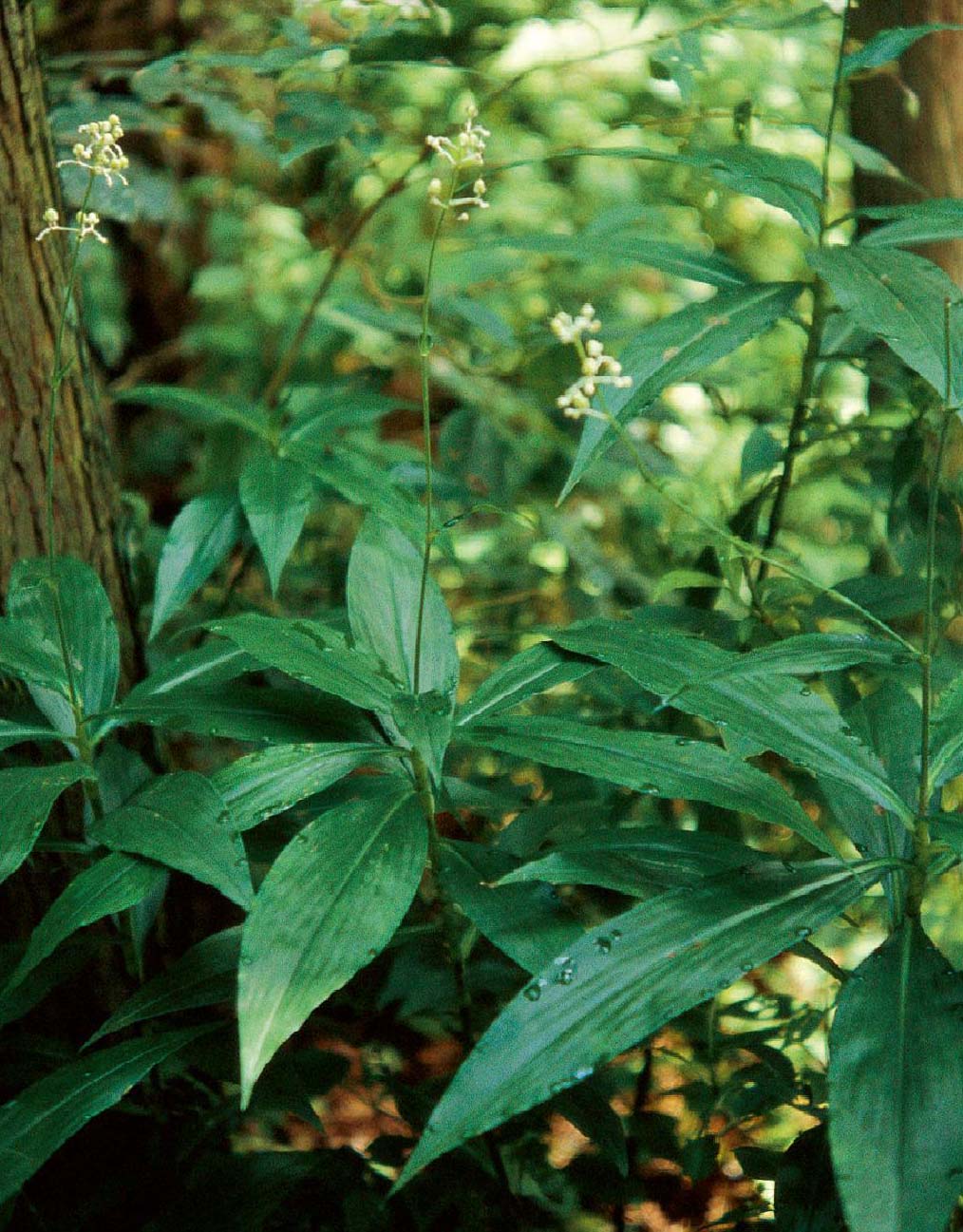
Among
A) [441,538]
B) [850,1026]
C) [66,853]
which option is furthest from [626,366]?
[66,853]

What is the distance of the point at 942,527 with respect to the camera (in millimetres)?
1229

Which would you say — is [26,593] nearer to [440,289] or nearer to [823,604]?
[823,604]

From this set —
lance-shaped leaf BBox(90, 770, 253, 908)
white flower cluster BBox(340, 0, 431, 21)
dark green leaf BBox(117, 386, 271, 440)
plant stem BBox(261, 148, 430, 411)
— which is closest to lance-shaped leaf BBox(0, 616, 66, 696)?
lance-shaped leaf BBox(90, 770, 253, 908)

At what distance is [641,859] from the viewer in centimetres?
87

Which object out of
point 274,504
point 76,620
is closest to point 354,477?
point 274,504

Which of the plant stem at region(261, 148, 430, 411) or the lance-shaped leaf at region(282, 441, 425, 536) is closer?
the lance-shaped leaf at region(282, 441, 425, 536)

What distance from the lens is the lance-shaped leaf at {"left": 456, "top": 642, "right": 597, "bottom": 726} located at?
939 millimetres

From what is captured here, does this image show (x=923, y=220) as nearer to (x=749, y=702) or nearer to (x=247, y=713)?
(x=749, y=702)

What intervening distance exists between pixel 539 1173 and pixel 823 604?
69cm

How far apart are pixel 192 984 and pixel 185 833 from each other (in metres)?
0.20

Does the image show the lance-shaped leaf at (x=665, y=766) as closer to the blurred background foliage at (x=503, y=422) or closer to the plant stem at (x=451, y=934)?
the plant stem at (x=451, y=934)

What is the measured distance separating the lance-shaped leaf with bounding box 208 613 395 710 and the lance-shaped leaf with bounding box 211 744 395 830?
0.15 feet

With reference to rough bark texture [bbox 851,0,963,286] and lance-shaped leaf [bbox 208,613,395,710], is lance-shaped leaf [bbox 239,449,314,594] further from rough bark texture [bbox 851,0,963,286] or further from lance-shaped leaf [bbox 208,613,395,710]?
rough bark texture [bbox 851,0,963,286]

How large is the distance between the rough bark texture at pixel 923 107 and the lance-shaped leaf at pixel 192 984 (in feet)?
3.54
